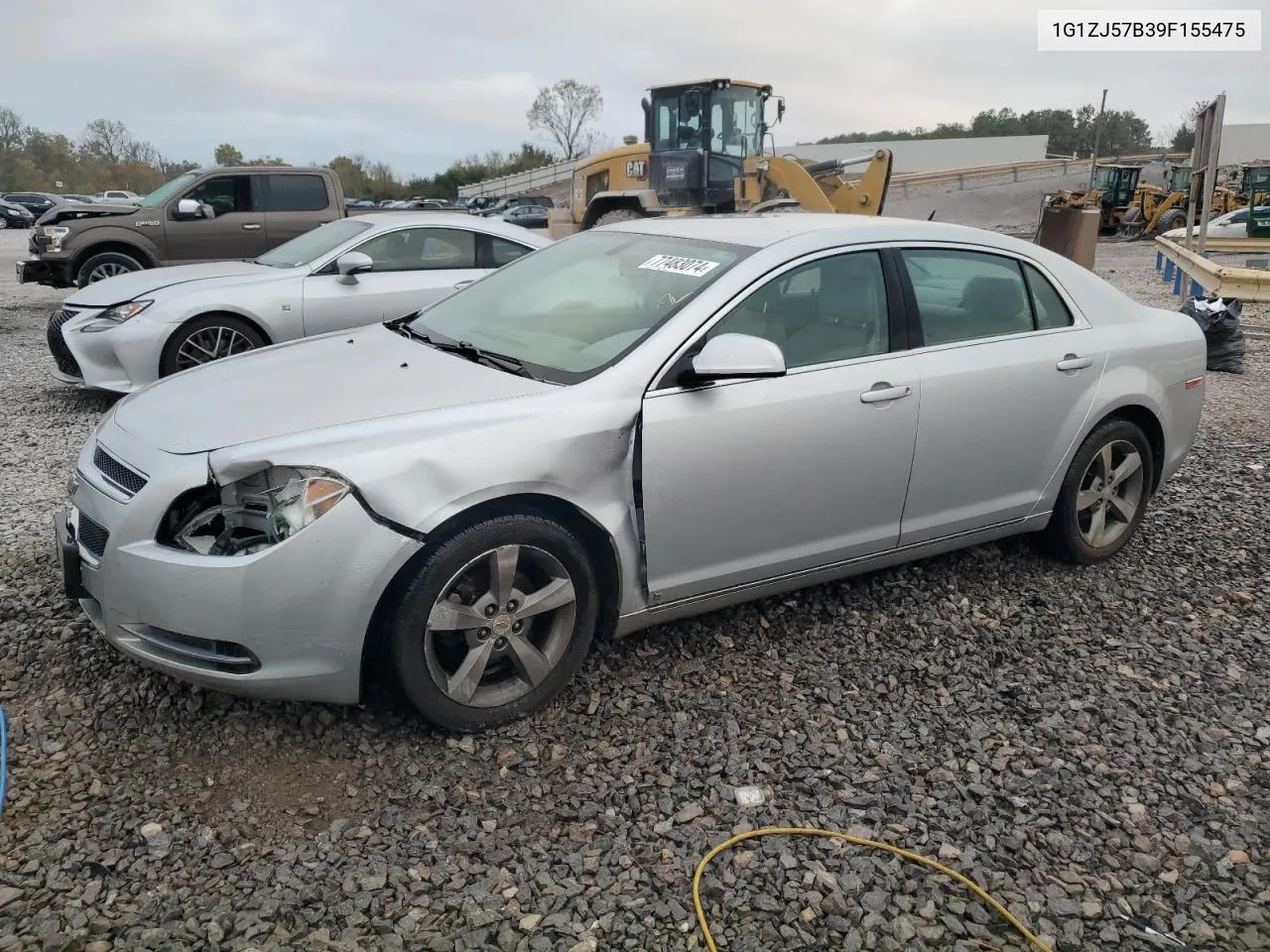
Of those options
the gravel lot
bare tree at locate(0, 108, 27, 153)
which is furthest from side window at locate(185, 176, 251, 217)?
bare tree at locate(0, 108, 27, 153)

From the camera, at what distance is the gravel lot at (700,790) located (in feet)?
7.95

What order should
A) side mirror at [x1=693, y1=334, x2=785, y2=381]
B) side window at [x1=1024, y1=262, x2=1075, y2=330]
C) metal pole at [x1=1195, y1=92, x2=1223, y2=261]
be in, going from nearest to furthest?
side mirror at [x1=693, y1=334, x2=785, y2=381], side window at [x1=1024, y1=262, x2=1075, y2=330], metal pole at [x1=1195, y1=92, x2=1223, y2=261]

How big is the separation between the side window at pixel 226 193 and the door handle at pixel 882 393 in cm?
992

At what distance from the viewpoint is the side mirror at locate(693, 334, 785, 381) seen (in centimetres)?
312

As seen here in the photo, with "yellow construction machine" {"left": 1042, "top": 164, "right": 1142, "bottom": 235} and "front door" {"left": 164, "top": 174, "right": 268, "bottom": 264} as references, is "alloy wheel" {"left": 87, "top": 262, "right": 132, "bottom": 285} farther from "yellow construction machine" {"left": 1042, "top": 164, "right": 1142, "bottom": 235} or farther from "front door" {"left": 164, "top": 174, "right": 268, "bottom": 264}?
"yellow construction machine" {"left": 1042, "top": 164, "right": 1142, "bottom": 235}

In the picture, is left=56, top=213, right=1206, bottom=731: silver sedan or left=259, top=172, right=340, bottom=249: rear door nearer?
left=56, top=213, right=1206, bottom=731: silver sedan

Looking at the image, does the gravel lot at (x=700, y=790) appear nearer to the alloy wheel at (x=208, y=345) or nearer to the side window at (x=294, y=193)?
the alloy wheel at (x=208, y=345)

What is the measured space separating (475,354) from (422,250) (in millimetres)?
4455

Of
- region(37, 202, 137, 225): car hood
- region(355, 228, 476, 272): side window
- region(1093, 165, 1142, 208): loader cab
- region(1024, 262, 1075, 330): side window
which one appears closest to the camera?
region(1024, 262, 1075, 330): side window

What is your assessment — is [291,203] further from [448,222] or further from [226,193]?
[448,222]

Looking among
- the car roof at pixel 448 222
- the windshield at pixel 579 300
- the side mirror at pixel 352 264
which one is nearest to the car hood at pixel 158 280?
the side mirror at pixel 352 264

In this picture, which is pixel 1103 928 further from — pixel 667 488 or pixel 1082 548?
pixel 1082 548

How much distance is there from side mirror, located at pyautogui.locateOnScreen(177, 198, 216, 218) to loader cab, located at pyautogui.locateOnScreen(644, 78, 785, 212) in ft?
21.9

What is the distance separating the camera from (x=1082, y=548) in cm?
443
